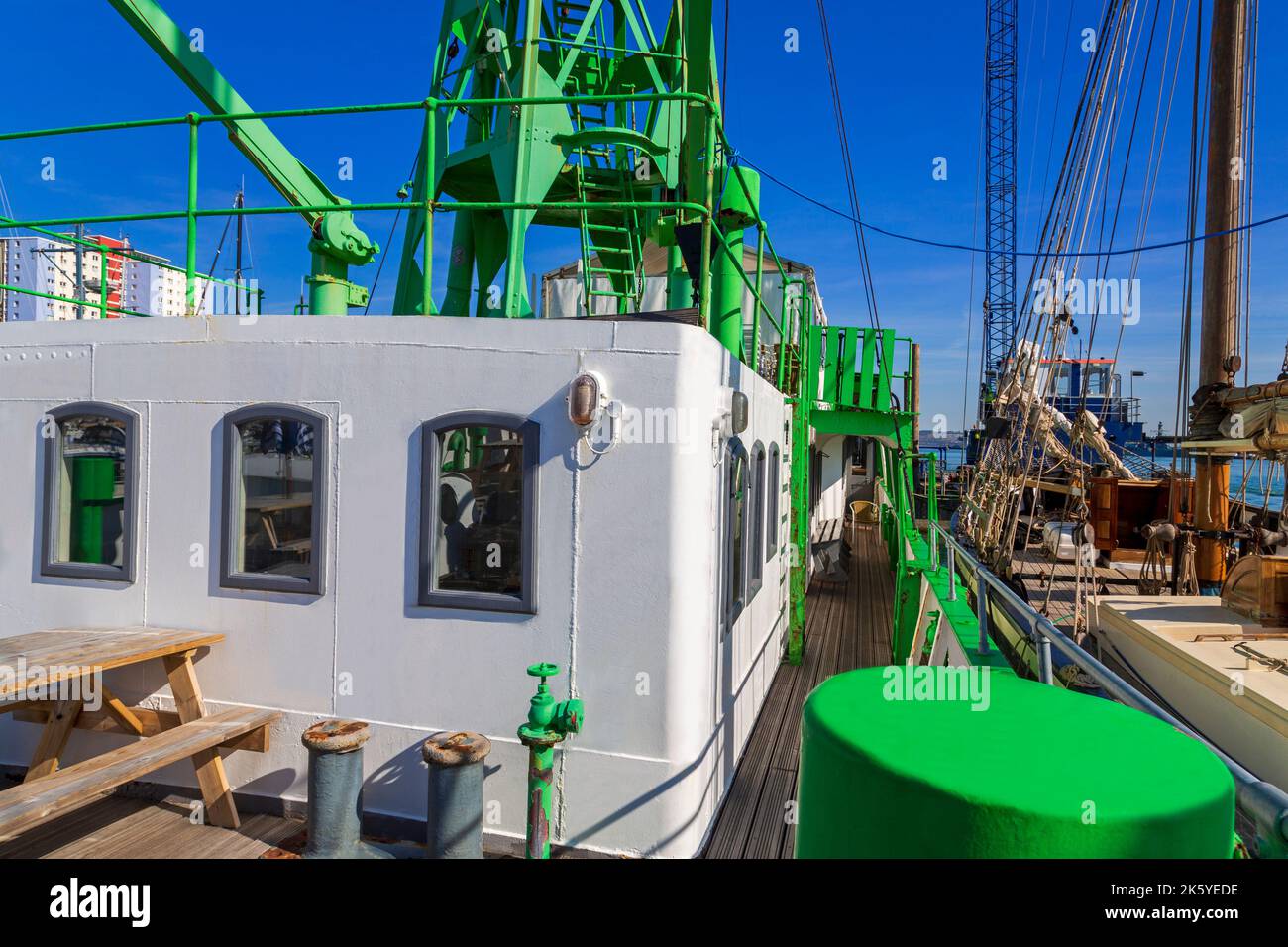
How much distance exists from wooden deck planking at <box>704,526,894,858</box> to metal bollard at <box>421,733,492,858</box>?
1.48m

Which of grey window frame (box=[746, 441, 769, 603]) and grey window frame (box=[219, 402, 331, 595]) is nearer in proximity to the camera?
grey window frame (box=[219, 402, 331, 595])

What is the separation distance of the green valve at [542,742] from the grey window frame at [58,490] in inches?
123

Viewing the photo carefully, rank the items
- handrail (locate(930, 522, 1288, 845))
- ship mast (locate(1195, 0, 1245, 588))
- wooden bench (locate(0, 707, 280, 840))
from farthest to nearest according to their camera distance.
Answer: ship mast (locate(1195, 0, 1245, 588)), wooden bench (locate(0, 707, 280, 840)), handrail (locate(930, 522, 1288, 845))

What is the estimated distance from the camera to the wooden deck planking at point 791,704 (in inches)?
193

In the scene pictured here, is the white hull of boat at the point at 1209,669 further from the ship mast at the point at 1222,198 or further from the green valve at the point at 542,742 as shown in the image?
the green valve at the point at 542,742

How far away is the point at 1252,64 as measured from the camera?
12438 mm

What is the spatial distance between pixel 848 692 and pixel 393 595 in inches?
121

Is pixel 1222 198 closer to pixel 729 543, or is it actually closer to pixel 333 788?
pixel 729 543

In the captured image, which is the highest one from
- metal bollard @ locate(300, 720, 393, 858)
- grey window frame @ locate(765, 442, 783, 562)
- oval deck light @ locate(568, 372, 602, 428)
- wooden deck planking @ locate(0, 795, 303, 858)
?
oval deck light @ locate(568, 372, 602, 428)

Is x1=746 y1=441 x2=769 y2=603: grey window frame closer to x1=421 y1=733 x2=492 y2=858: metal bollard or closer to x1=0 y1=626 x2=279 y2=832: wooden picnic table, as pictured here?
x1=421 y1=733 x2=492 y2=858: metal bollard

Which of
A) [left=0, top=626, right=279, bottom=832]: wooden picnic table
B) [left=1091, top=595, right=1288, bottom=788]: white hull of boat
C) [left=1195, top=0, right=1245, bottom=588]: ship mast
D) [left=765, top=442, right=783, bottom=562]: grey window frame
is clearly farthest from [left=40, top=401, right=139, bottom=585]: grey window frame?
[left=1195, top=0, right=1245, bottom=588]: ship mast

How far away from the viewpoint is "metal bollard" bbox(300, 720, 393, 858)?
4.20 m
